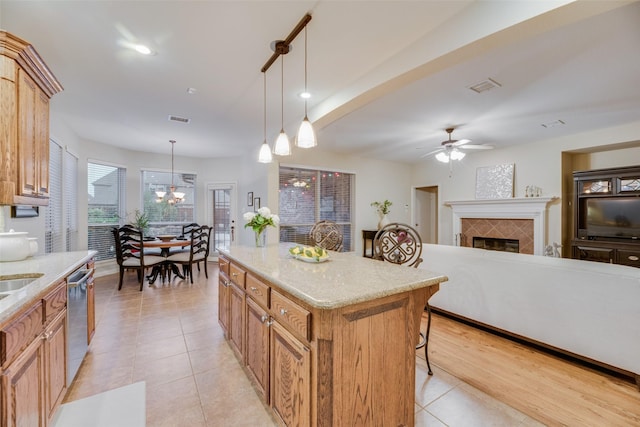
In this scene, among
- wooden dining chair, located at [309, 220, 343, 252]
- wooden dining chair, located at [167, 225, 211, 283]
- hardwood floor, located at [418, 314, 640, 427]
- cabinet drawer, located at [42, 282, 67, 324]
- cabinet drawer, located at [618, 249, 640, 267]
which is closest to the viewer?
cabinet drawer, located at [42, 282, 67, 324]

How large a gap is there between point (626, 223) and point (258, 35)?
5911 millimetres

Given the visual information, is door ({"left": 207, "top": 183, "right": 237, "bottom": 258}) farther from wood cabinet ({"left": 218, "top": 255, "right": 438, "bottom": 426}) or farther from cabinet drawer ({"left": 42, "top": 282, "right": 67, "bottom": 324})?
wood cabinet ({"left": 218, "top": 255, "right": 438, "bottom": 426})

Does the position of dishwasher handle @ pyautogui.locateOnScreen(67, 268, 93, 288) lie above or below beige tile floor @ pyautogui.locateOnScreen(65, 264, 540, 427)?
above

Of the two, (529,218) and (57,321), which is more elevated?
(529,218)

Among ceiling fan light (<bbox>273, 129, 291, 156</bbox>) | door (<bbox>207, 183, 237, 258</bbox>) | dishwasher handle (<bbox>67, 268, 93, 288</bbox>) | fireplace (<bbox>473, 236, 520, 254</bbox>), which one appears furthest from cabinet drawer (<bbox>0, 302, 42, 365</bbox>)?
fireplace (<bbox>473, 236, 520, 254</bbox>)

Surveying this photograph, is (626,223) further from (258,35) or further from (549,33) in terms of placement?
(258,35)

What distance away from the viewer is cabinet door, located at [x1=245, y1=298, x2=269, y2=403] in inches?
64.6

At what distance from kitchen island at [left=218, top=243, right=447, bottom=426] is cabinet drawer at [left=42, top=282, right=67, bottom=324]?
111cm

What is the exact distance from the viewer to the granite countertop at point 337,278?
1.24 meters

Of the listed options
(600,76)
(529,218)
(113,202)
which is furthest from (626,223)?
(113,202)

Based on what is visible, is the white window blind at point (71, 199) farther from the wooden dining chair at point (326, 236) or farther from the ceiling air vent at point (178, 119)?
the wooden dining chair at point (326, 236)

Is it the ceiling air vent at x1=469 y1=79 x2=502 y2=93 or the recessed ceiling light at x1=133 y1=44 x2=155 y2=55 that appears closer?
the recessed ceiling light at x1=133 y1=44 x2=155 y2=55

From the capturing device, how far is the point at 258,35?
2.13 m

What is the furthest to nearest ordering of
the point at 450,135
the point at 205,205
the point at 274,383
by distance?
the point at 205,205
the point at 450,135
the point at 274,383
